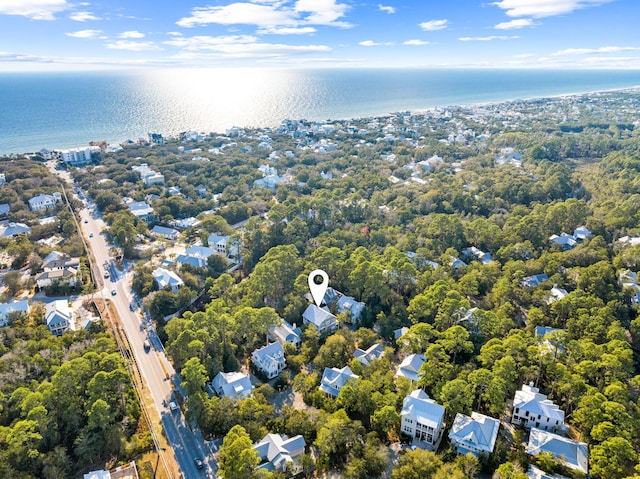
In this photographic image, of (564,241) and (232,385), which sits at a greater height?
(564,241)

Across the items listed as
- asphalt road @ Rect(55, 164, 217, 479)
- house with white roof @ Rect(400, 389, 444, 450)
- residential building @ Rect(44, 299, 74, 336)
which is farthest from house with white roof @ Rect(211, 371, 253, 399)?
residential building @ Rect(44, 299, 74, 336)

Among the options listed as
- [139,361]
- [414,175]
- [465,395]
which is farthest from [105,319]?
[414,175]

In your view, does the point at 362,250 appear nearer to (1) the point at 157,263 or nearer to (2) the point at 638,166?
(1) the point at 157,263

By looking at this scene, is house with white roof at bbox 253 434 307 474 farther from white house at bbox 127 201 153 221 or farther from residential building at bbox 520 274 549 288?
white house at bbox 127 201 153 221

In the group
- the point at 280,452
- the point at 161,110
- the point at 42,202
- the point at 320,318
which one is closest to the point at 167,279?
the point at 320,318

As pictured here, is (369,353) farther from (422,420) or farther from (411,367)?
(422,420)

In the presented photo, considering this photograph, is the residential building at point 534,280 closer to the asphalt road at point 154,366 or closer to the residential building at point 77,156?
the asphalt road at point 154,366

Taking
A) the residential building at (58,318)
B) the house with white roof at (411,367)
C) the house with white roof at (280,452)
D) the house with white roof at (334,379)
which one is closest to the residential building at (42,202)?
the residential building at (58,318)

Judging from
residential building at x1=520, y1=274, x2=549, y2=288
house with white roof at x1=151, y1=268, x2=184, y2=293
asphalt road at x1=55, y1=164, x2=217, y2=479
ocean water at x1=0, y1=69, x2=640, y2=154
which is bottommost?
asphalt road at x1=55, y1=164, x2=217, y2=479

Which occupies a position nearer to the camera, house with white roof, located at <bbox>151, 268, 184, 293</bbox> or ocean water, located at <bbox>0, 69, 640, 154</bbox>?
house with white roof, located at <bbox>151, 268, 184, 293</bbox>
